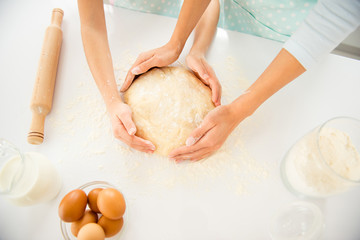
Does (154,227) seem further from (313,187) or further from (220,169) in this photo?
(313,187)

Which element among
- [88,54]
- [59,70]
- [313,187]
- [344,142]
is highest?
[344,142]

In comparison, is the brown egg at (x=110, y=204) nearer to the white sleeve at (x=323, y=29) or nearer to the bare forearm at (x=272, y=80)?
the bare forearm at (x=272, y=80)

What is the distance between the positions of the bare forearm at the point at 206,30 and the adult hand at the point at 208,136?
0.89 ft

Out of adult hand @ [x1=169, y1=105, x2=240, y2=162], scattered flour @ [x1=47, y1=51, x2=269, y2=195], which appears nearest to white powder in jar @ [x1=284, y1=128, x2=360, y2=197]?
scattered flour @ [x1=47, y1=51, x2=269, y2=195]

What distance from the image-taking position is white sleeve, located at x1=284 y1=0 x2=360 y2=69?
24.3 inches

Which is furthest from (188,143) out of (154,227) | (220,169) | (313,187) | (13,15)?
(13,15)

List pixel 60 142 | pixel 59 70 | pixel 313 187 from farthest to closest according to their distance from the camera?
pixel 59 70 < pixel 60 142 < pixel 313 187

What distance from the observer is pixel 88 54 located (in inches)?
32.0

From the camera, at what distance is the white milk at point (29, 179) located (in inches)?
23.0

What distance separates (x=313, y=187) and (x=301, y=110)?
31 centimetres

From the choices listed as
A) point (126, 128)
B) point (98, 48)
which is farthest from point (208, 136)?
point (98, 48)

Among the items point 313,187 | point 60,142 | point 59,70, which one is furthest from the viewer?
point 59,70

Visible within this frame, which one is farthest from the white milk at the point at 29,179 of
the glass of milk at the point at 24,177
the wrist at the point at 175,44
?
the wrist at the point at 175,44

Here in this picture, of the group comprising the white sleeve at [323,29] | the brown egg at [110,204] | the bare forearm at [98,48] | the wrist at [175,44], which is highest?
the white sleeve at [323,29]
